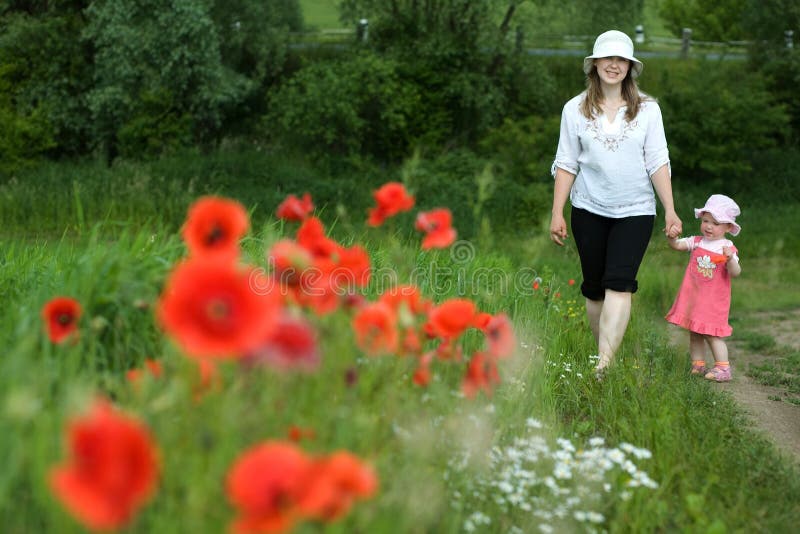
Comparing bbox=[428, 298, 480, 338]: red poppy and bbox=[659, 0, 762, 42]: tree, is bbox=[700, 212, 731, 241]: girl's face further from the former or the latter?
Result: bbox=[659, 0, 762, 42]: tree

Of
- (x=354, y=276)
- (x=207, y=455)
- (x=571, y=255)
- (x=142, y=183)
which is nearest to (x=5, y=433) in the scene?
(x=207, y=455)

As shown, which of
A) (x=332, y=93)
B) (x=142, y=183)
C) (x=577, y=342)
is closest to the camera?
(x=577, y=342)

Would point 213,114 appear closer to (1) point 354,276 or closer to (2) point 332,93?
(2) point 332,93

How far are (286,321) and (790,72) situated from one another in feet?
66.7

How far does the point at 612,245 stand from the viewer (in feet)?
19.1

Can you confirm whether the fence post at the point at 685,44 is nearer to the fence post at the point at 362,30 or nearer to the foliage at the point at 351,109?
the fence post at the point at 362,30

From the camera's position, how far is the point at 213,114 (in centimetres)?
1992

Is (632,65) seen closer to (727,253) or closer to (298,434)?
(727,253)

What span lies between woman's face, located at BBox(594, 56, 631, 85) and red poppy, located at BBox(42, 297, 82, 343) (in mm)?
3579

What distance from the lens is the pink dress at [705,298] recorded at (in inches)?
263

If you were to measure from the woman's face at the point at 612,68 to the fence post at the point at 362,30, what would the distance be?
16495mm

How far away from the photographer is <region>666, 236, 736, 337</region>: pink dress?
21.9ft

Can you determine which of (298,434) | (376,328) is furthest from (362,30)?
(298,434)

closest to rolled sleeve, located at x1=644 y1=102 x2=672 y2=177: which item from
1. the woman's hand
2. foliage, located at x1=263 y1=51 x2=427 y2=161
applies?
the woman's hand
